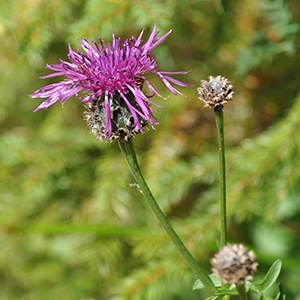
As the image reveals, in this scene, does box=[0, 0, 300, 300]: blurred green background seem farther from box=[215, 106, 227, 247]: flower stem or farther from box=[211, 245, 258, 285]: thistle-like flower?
box=[211, 245, 258, 285]: thistle-like flower

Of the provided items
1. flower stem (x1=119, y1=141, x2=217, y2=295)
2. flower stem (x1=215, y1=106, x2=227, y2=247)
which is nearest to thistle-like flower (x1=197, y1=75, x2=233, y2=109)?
flower stem (x1=215, y1=106, x2=227, y2=247)

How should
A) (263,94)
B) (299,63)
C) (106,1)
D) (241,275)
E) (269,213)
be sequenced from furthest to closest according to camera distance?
(263,94), (299,63), (106,1), (269,213), (241,275)

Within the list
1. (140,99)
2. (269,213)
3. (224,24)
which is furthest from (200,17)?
(140,99)

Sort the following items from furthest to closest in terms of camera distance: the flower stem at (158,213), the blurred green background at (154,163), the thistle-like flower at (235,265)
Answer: the blurred green background at (154,163), the flower stem at (158,213), the thistle-like flower at (235,265)

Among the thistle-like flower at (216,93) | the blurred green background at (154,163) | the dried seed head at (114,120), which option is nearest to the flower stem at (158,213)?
the dried seed head at (114,120)

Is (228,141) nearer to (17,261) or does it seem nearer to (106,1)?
(106,1)

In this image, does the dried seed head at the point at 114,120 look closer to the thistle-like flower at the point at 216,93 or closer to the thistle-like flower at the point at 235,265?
the thistle-like flower at the point at 216,93
